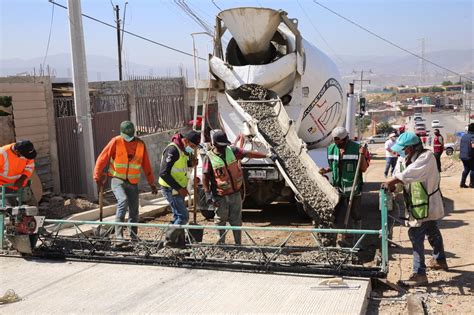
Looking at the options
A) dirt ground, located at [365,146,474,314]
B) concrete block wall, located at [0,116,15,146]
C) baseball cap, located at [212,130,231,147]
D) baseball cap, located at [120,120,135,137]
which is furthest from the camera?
concrete block wall, located at [0,116,15,146]

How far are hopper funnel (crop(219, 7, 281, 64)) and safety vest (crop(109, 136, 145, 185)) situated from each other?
2813mm

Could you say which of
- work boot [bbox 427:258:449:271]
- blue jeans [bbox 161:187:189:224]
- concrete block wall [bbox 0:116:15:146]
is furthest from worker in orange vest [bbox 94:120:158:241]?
work boot [bbox 427:258:449:271]

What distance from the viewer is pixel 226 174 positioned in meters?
6.21

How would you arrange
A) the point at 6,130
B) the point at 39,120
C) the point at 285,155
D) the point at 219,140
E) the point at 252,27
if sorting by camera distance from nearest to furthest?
the point at 219,140 → the point at 285,155 → the point at 252,27 → the point at 6,130 → the point at 39,120

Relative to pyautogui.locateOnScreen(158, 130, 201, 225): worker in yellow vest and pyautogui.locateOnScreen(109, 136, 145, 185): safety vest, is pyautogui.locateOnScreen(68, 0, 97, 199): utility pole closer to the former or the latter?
pyautogui.locateOnScreen(109, 136, 145, 185): safety vest

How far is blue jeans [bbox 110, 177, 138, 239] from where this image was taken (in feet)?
22.2

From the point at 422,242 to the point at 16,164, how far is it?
4.67m

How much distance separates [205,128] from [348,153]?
3.18m

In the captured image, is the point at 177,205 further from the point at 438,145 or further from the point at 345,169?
the point at 438,145

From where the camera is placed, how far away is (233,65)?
888 centimetres

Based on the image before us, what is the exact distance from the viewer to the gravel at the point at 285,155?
6.60m

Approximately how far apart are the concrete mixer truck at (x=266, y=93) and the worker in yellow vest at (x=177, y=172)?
1571mm

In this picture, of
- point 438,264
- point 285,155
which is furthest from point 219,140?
point 438,264

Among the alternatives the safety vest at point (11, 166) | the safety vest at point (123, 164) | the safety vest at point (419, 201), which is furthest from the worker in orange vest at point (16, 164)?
the safety vest at point (419, 201)
